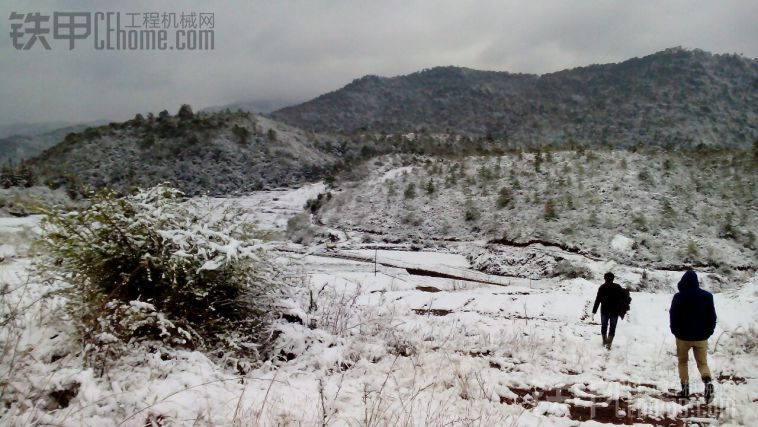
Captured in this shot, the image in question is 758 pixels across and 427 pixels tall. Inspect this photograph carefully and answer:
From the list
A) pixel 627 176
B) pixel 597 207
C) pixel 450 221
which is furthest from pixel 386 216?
pixel 627 176

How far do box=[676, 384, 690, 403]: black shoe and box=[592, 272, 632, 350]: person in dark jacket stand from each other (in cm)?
220

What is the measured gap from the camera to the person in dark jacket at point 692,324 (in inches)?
216

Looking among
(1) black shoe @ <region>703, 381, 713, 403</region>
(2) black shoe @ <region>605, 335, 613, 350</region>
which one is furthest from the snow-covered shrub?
(2) black shoe @ <region>605, 335, 613, 350</region>

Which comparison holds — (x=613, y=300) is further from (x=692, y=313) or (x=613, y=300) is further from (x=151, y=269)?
(x=151, y=269)

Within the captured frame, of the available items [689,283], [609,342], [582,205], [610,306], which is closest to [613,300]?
[610,306]

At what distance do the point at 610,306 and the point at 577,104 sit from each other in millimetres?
62663

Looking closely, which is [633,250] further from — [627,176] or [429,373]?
[429,373]

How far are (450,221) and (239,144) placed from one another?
23.5m

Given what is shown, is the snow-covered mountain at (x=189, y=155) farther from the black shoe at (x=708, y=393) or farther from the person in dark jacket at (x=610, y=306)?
the black shoe at (x=708, y=393)

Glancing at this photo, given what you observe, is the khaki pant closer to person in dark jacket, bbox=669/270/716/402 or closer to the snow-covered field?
person in dark jacket, bbox=669/270/716/402

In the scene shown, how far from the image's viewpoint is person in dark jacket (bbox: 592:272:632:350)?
7.71 metres

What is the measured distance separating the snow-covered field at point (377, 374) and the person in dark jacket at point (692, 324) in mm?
363

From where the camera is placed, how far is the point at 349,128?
73.9 metres

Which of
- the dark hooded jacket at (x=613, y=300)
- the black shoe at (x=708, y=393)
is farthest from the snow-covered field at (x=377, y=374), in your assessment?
the dark hooded jacket at (x=613, y=300)
